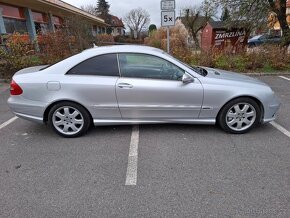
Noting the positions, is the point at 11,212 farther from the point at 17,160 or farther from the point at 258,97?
the point at 258,97

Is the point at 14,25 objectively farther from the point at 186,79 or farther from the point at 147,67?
the point at 186,79

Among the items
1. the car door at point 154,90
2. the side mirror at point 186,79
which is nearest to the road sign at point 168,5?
the car door at point 154,90

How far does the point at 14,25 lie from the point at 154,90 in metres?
17.9

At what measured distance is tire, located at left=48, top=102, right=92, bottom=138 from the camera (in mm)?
4086

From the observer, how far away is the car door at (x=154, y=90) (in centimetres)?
399

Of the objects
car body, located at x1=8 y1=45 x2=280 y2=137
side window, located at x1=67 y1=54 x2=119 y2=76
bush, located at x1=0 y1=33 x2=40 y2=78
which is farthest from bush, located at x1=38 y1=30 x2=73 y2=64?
side window, located at x1=67 y1=54 x2=119 y2=76

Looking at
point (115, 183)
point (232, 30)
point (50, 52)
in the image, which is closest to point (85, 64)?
point (115, 183)

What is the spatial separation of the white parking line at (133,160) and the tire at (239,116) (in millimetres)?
1429

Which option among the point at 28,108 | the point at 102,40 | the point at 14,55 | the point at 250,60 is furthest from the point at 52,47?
the point at 102,40

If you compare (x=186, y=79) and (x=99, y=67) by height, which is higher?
(x=99, y=67)

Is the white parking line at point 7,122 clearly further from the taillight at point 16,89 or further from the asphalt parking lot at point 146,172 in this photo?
the taillight at point 16,89

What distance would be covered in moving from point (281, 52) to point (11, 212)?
1025 cm

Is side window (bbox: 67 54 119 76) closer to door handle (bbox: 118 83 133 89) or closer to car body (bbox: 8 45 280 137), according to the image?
car body (bbox: 8 45 280 137)

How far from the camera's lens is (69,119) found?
413 centimetres
